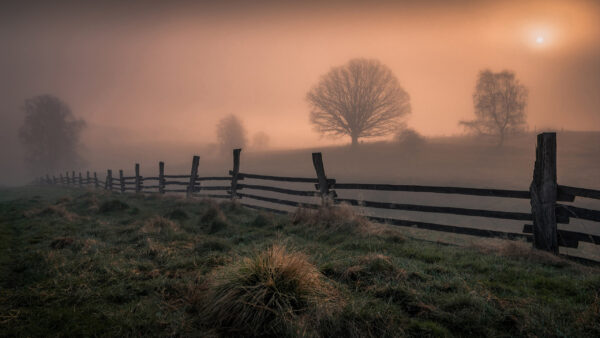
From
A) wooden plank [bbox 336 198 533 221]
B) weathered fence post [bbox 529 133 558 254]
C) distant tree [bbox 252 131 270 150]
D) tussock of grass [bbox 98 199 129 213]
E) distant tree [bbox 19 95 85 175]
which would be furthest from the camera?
distant tree [bbox 252 131 270 150]

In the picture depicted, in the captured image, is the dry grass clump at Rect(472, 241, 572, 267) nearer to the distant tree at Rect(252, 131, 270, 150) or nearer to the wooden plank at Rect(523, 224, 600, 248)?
the wooden plank at Rect(523, 224, 600, 248)

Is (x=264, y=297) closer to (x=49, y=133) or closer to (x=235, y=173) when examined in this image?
A: (x=235, y=173)

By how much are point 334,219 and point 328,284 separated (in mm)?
3456

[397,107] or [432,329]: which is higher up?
[397,107]

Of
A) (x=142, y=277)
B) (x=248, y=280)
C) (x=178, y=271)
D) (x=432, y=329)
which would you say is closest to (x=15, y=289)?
(x=142, y=277)

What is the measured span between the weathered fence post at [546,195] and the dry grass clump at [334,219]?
9.34ft

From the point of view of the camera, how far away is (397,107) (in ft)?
115

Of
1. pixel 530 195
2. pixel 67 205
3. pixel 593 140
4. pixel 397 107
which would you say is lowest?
pixel 67 205

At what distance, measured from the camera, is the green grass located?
252 cm

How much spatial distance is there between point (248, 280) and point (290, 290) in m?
0.41

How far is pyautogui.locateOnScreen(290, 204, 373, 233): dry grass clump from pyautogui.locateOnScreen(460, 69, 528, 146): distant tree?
34041 mm

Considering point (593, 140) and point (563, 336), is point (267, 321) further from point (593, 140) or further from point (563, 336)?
point (593, 140)

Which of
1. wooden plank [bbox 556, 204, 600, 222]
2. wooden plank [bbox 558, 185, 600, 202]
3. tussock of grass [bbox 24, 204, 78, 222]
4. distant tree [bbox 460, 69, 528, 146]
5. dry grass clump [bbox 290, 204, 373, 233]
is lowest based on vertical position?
tussock of grass [bbox 24, 204, 78, 222]

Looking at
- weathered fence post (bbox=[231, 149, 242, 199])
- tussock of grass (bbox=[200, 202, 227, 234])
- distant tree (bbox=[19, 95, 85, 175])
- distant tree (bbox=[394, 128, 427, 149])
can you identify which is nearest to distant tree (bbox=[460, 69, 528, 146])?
distant tree (bbox=[394, 128, 427, 149])
